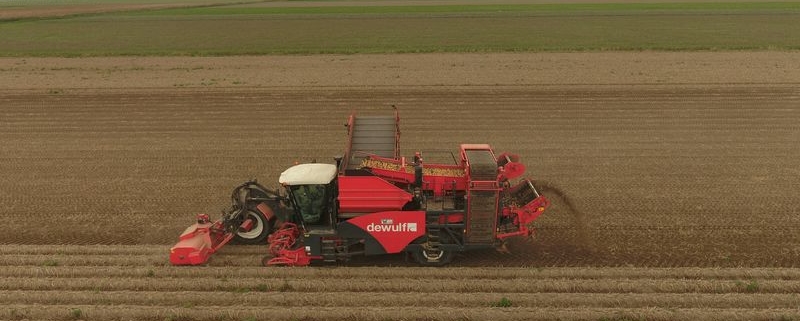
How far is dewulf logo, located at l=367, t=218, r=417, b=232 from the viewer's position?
8820mm

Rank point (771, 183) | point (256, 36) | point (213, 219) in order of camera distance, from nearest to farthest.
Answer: point (213, 219), point (771, 183), point (256, 36)

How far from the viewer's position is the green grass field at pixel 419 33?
34375 millimetres

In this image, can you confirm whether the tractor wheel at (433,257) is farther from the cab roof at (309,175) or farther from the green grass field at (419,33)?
the green grass field at (419,33)

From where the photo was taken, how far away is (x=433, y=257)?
9125mm

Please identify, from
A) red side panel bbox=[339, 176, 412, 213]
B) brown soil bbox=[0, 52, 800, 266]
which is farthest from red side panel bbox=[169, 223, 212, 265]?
red side panel bbox=[339, 176, 412, 213]

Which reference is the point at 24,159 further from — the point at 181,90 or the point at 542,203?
the point at 542,203

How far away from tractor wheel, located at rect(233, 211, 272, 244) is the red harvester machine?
22cm

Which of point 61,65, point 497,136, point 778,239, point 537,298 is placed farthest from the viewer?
point 61,65

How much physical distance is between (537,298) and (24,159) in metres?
14.5

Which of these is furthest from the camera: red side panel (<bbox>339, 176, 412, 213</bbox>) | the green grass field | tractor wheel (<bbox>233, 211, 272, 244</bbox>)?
the green grass field

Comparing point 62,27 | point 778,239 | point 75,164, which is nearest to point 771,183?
point 778,239

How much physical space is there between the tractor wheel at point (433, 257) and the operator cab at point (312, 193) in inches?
64.1

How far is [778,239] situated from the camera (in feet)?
32.9

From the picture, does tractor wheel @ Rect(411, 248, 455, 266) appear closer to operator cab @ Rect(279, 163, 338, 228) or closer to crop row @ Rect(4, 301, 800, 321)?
crop row @ Rect(4, 301, 800, 321)
